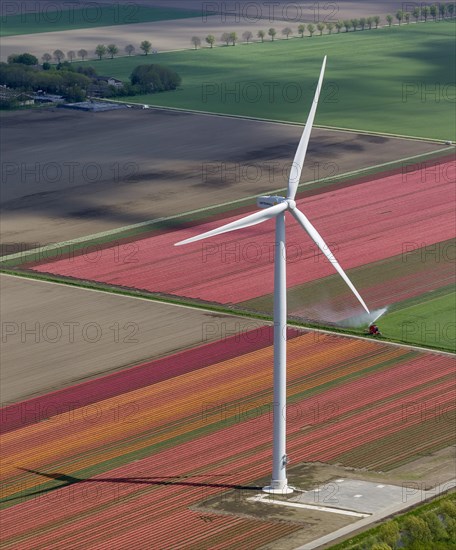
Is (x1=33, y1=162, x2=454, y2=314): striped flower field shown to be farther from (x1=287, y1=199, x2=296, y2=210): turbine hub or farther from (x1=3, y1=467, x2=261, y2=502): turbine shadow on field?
(x1=287, y1=199, x2=296, y2=210): turbine hub

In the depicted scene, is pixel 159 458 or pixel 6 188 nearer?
pixel 159 458

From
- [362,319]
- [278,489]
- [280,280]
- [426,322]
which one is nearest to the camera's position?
[280,280]

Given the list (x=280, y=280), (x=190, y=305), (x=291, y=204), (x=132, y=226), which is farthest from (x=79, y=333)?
(x=132, y=226)

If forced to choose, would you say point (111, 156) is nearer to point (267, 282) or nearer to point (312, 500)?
point (267, 282)

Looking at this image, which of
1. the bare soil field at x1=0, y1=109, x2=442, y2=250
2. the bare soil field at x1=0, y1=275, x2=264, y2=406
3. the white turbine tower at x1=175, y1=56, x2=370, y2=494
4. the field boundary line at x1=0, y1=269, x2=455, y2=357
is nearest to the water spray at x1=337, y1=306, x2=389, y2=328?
the field boundary line at x1=0, y1=269, x2=455, y2=357

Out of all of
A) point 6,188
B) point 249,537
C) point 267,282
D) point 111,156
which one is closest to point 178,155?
point 111,156

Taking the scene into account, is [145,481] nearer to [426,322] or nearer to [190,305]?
[190,305]
